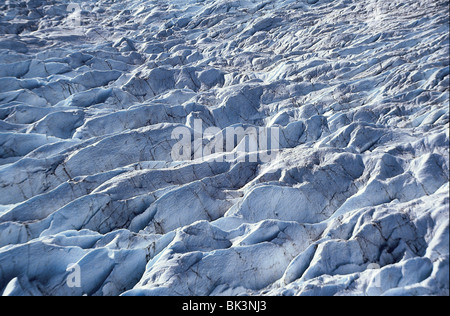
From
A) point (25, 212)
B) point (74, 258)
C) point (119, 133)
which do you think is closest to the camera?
point (74, 258)

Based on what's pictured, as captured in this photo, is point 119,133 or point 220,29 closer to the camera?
point 119,133
